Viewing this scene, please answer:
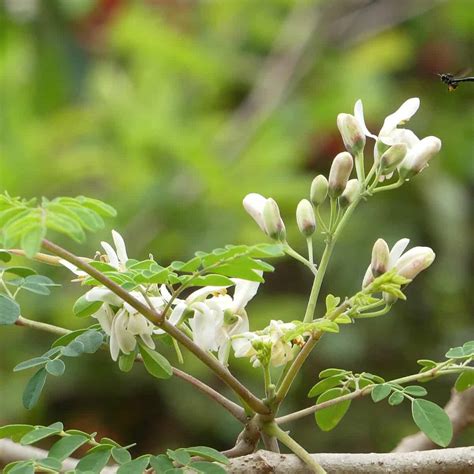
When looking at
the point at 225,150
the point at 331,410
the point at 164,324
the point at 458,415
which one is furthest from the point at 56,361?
the point at 225,150

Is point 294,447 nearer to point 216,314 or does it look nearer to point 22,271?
point 216,314

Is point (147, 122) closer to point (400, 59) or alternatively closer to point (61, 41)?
point (61, 41)

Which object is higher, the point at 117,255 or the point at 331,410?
the point at 117,255

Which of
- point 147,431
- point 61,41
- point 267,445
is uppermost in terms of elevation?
point 61,41

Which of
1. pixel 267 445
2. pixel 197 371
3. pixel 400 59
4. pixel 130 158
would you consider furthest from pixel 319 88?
pixel 267 445

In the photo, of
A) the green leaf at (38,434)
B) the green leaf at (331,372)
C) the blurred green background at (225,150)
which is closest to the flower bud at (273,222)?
the green leaf at (331,372)

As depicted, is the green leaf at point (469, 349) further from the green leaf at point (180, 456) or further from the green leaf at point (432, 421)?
the green leaf at point (180, 456)

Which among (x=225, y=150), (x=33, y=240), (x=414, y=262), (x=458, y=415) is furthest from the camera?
(x=225, y=150)
